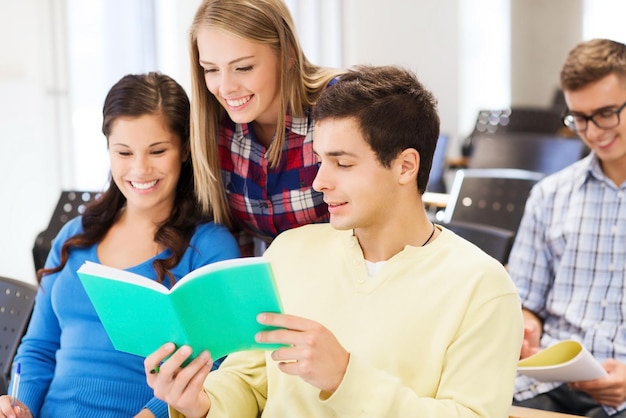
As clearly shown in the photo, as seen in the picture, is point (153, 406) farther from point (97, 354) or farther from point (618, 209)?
point (618, 209)

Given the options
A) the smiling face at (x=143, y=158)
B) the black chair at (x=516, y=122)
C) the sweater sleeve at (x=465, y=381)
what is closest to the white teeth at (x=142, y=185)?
the smiling face at (x=143, y=158)

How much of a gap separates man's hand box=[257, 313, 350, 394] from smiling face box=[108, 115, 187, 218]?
30.0 inches

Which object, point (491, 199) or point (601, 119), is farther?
point (491, 199)

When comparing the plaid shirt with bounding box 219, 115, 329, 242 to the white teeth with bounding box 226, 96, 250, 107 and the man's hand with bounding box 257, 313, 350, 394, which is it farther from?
the man's hand with bounding box 257, 313, 350, 394

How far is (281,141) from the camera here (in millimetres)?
2039

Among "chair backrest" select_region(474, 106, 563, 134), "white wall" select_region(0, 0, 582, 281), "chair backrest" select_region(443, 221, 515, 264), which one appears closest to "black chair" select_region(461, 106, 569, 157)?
"chair backrest" select_region(474, 106, 563, 134)

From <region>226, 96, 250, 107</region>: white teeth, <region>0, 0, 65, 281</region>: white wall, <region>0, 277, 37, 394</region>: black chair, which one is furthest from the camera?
<region>0, 0, 65, 281</region>: white wall

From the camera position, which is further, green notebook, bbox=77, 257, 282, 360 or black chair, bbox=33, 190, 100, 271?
black chair, bbox=33, 190, 100, 271

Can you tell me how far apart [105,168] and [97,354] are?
2.69 m

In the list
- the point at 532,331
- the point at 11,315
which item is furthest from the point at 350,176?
the point at 11,315

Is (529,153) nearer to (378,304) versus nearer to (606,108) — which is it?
(606,108)

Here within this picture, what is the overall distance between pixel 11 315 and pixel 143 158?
0.58 meters

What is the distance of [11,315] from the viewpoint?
225cm

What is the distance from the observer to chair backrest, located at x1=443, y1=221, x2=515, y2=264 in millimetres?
2363
